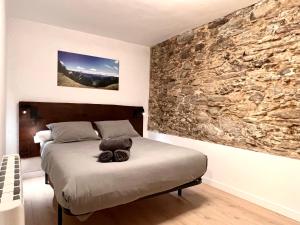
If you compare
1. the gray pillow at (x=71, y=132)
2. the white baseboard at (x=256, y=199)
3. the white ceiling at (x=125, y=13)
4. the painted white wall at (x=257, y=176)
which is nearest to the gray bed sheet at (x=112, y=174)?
the gray pillow at (x=71, y=132)

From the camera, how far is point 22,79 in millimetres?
3168

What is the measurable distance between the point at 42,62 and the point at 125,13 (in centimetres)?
160

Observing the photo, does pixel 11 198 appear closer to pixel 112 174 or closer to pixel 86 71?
pixel 112 174

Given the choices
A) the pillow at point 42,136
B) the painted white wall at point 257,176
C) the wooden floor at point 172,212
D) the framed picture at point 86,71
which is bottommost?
the wooden floor at point 172,212

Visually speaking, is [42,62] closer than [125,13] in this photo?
No

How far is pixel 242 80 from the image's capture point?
8.99ft

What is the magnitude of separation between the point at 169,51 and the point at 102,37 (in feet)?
4.40

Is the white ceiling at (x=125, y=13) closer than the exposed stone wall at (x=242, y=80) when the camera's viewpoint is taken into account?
No

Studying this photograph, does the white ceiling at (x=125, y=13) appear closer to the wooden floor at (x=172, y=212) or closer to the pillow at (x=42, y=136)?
the pillow at (x=42, y=136)

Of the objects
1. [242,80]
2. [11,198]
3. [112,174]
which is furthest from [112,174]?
[242,80]

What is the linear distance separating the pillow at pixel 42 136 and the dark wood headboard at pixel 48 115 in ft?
0.53

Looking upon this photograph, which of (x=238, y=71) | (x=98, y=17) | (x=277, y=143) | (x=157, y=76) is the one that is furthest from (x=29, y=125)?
(x=277, y=143)

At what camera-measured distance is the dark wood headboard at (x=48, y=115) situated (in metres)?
3.14

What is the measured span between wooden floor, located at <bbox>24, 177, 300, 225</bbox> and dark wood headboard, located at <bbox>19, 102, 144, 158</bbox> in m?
0.71
